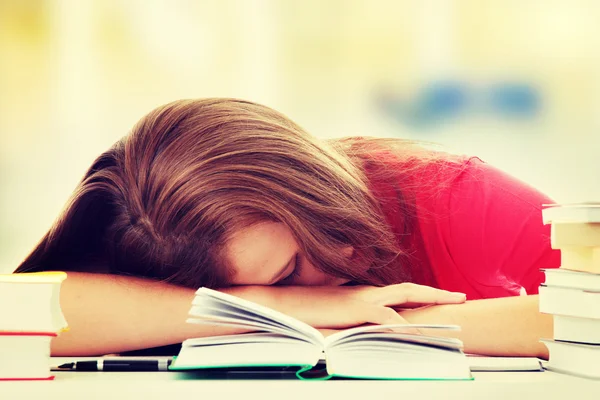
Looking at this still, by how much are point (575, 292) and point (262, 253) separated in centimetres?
47

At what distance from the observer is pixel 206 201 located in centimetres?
96

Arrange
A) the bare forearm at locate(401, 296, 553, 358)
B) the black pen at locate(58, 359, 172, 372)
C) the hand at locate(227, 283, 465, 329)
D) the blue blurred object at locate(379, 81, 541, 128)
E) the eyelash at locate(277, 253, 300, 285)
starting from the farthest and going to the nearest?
the blue blurred object at locate(379, 81, 541, 128), the eyelash at locate(277, 253, 300, 285), the hand at locate(227, 283, 465, 329), the bare forearm at locate(401, 296, 553, 358), the black pen at locate(58, 359, 172, 372)

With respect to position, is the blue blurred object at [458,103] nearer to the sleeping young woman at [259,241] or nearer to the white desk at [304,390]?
the sleeping young woman at [259,241]

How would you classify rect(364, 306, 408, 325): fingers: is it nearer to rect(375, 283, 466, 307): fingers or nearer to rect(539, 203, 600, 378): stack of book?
rect(375, 283, 466, 307): fingers

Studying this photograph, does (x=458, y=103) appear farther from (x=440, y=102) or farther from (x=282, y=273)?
(x=282, y=273)

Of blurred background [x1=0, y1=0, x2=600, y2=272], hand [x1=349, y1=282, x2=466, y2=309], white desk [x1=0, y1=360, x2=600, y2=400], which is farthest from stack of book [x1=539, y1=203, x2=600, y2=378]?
blurred background [x1=0, y1=0, x2=600, y2=272]

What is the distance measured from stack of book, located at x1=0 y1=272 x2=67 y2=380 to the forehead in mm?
372

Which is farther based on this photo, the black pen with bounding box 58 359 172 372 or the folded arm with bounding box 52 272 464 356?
the folded arm with bounding box 52 272 464 356

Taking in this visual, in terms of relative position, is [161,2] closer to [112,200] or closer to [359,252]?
[112,200]

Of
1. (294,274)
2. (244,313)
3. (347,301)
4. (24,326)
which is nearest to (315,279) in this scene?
(294,274)

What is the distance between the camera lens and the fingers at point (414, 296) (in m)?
0.94

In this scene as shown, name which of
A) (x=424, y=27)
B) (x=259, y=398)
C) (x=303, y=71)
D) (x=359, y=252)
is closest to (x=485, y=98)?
(x=424, y=27)

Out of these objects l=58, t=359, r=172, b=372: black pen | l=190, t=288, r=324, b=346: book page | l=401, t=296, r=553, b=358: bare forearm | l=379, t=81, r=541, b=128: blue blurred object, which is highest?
l=379, t=81, r=541, b=128: blue blurred object

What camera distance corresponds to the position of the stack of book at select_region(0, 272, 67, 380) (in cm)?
62
